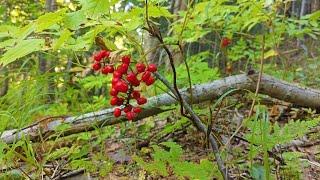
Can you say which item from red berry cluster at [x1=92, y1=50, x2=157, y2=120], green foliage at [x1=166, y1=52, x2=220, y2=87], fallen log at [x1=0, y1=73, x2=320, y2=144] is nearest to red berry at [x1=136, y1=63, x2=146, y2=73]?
red berry cluster at [x1=92, y1=50, x2=157, y2=120]

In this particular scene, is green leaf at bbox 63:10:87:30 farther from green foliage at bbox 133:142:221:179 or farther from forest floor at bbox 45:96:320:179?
forest floor at bbox 45:96:320:179

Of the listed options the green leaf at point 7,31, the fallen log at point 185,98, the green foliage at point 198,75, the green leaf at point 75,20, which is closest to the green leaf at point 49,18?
the green leaf at point 75,20

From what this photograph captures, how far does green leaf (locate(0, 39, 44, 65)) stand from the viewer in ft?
4.64

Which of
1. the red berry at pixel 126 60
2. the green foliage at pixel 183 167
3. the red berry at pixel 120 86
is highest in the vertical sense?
the red berry at pixel 126 60

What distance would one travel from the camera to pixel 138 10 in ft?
5.29

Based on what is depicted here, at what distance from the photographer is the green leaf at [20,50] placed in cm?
141

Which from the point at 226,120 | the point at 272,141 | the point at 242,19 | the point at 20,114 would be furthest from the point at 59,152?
the point at 242,19

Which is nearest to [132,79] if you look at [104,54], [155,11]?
[104,54]

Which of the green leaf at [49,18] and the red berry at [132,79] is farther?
the red berry at [132,79]

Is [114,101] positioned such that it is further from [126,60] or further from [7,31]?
[7,31]

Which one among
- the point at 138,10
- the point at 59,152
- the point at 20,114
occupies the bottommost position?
the point at 59,152

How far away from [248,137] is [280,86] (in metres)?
1.02

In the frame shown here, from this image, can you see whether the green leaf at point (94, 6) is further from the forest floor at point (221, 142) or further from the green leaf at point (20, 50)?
the forest floor at point (221, 142)

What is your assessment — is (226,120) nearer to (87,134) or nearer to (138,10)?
(87,134)
